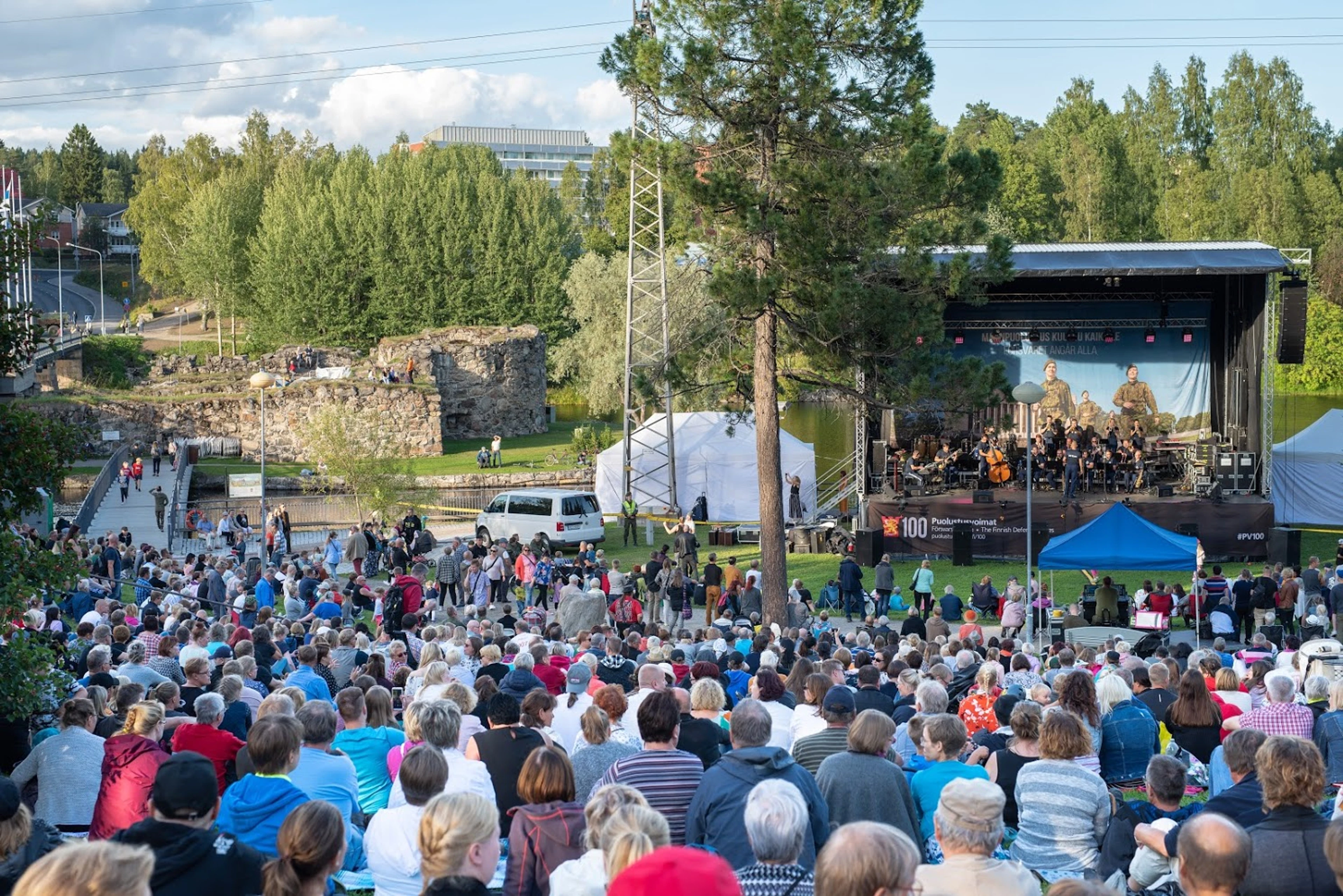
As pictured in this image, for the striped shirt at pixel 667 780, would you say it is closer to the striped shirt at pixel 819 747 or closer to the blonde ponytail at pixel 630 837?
the striped shirt at pixel 819 747

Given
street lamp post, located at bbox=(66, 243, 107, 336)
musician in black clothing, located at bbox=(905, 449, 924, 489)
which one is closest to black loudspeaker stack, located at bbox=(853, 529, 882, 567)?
musician in black clothing, located at bbox=(905, 449, 924, 489)

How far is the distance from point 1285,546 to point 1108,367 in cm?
567

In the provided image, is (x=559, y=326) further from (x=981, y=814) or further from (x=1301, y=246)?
(x=981, y=814)

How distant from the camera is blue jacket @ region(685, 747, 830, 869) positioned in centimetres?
514

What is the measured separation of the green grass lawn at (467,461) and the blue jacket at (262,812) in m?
32.2

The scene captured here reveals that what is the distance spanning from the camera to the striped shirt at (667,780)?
5.61 meters

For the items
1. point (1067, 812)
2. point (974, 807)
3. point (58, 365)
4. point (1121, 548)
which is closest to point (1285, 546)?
point (1121, 548)

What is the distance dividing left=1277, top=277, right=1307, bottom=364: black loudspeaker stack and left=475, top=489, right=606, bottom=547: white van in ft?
43.3

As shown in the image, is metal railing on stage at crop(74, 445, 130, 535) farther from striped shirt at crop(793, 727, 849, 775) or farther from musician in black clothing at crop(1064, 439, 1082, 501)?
striped shirt at crop(793, 727, 849, 775)

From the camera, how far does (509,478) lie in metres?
39.6

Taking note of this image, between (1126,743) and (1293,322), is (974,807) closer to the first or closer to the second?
(1126,743)

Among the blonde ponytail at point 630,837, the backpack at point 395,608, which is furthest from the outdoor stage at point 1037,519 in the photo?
the blonde ponytail at point 630,837

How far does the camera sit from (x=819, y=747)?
6.56 metres

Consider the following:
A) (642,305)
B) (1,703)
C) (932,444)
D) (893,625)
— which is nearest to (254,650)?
(1,703)
